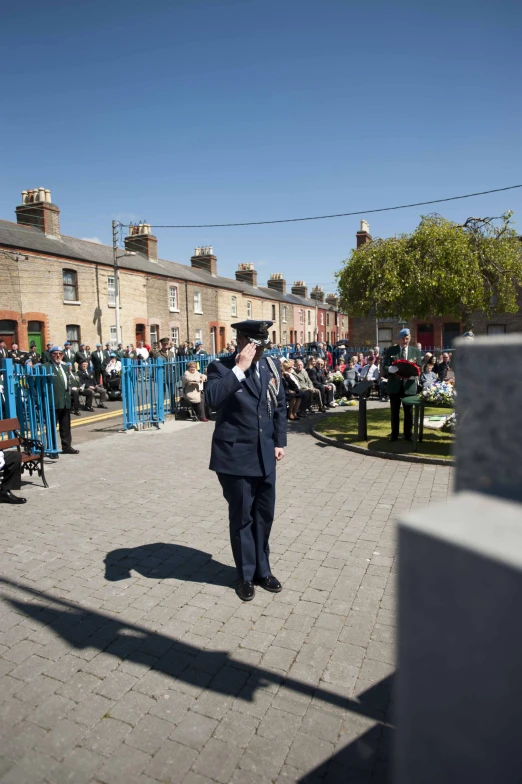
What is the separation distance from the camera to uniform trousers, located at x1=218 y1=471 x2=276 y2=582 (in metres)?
3.95

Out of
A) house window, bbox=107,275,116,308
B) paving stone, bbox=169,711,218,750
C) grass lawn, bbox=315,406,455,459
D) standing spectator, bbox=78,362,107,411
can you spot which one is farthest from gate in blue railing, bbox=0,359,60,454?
house window, bbox=107,275,116,308

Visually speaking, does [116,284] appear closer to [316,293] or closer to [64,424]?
[64,424]

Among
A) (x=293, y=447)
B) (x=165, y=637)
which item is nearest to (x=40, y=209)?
(x=293, y=447)

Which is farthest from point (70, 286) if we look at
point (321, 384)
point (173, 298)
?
point (321, 384)

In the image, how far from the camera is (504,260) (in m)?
12.4

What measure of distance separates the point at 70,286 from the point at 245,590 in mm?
24246

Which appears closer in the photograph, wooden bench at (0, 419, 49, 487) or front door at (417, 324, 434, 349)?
wooden bench at (0, 419, 49, 487)

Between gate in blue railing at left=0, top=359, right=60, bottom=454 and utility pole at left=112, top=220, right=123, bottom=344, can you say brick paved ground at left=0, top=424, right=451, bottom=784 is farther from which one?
utility pole at left=112, top=220, right=123, bottom=344

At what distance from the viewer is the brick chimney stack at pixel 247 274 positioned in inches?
1919

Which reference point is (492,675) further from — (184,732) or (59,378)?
(59,378)

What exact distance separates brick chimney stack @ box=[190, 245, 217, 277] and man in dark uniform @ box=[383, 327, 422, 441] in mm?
33696

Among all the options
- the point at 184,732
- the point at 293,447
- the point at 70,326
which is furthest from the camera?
the point at 70,326

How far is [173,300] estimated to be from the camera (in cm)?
3369

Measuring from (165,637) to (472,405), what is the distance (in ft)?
9.86
